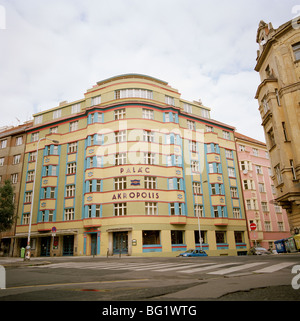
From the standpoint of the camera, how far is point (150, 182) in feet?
116

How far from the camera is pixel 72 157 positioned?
1597 inches

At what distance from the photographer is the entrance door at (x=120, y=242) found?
111 ft

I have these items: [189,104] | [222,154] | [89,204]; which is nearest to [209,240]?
[222,154]

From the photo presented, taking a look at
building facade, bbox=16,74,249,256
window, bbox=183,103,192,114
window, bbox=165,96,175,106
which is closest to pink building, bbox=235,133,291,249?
building facade, bbox=16,74,249,256

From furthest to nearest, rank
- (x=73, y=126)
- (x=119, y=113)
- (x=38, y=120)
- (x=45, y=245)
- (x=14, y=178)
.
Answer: (x=38, y=120)
(x=14, y=178)
(x=73, y=126)
(x=45, y=245)
(x=119, y=113)

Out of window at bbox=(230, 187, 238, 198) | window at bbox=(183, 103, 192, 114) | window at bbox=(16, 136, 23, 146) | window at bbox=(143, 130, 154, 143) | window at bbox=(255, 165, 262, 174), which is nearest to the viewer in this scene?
window at bbox=(143, 130, 154, 143)

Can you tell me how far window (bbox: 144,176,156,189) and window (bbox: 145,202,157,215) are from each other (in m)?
2.16

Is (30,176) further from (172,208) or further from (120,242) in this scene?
(172,208)

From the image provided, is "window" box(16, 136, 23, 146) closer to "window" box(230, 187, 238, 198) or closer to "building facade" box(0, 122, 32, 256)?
"building facade" box(0, 122, 32, 256)

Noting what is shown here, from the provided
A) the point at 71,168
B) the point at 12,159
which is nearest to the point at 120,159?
the point at 71,168

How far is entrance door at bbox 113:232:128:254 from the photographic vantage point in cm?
3378

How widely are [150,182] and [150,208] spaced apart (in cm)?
334
